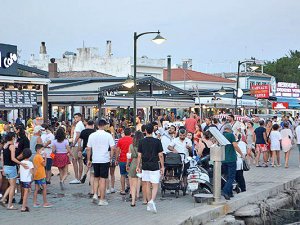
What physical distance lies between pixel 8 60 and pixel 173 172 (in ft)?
39.4

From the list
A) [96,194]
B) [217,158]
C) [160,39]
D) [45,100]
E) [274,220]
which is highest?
[160,39]

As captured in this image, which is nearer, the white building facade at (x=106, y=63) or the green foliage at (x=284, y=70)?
the white building facade at (x=106, y=63)

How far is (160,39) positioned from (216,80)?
4893 cm

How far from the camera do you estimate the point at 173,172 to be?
45.1 feet

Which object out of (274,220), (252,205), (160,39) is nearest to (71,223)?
(252,205)

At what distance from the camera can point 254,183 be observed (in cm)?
→ 1664

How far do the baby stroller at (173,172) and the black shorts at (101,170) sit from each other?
176 centimetres

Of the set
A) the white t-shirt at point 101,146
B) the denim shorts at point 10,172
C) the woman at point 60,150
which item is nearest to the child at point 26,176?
the denim shorts at point 10,172

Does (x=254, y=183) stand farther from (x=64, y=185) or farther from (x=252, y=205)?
(x=64, y=185)

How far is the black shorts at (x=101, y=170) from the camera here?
12358mm

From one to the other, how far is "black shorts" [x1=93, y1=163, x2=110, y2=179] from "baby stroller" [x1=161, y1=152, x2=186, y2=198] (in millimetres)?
1761

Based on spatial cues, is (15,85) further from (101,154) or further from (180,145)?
(101,154)

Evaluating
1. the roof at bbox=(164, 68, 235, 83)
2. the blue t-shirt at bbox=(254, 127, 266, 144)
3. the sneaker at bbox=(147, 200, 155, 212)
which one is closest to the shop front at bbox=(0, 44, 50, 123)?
the blue t-shirt at bbox=(254, 127, 266, 144)

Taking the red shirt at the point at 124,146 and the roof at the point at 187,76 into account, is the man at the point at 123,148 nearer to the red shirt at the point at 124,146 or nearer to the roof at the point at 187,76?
the red shirt at the point at 124,146
